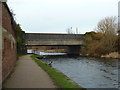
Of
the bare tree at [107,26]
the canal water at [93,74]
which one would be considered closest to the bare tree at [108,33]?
the bare tree at [107,26]

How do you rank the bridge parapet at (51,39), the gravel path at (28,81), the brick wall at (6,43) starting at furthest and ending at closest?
1. the bridge parapet at (51,39)
2. the brick wall at (6,43)
3. the gravel path at (28,81)

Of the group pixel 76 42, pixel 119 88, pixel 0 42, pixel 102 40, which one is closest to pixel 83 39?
pixel 76 42

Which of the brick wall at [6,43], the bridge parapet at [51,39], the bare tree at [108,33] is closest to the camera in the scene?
the brick wall at [6,43]

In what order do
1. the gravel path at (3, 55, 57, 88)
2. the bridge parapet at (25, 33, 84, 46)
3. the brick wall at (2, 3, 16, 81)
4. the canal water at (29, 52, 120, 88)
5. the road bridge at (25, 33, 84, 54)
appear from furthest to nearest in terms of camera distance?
1. the bridge parapet at (25, 33, 84, 46)
2. the road bridge at (25, 33, 84, 54)
3. the canal water at (29, 52, 120, 88)
4. the brick wall at (2, 3, 16, 81)
5. the gravel path at (3, 55, 57, 88)

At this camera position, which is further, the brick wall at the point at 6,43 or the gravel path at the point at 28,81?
the brick wall at the point at 6,43

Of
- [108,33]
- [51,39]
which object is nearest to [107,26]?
[108,33]

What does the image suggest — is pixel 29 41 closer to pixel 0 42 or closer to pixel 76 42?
pixel 76 42

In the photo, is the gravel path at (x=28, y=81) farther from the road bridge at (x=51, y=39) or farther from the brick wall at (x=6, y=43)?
the road bridge at (x=51, y=39)

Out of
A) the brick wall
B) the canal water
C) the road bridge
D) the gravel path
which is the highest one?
the road bridge

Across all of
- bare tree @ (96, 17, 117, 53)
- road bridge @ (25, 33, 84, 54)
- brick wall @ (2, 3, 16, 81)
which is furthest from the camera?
road bridge @ (25, 33, 84, 54)

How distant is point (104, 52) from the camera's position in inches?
2137

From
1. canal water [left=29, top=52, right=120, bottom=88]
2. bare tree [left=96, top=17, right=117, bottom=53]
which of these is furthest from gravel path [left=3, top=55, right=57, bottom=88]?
bare tree [left=96, top=17, right=117, bottom=53]

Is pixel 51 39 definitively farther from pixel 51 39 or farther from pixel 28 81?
pixel 28 81

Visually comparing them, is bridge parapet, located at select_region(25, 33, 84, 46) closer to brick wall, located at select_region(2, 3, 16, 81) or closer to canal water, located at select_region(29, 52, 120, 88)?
canal water, located at select_region(29, 52, 120, 88)
